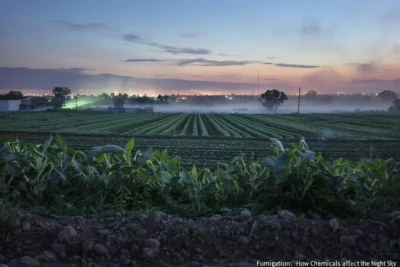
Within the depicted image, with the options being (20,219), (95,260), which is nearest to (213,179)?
(95,260)

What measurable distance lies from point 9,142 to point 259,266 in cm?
251

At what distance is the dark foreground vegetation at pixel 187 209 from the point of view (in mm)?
2627

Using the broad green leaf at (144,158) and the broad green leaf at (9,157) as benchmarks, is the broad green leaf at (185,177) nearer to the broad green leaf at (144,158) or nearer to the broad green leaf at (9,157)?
the broad green leaf at (144,158)

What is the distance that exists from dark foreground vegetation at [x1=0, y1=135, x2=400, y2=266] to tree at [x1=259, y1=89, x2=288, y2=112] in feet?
316

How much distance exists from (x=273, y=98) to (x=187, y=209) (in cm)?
9848

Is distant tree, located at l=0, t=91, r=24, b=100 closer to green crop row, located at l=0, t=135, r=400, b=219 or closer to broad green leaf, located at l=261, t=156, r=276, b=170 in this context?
green crop row, located at l=0, t=135, r=400, b=219

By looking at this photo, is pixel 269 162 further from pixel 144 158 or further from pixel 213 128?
pixel 213 128

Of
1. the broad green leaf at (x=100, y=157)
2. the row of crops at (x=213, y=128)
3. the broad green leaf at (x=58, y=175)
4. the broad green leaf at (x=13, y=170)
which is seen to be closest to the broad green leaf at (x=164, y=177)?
the broad green leaf at (x=100, y=157)

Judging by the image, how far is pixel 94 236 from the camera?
268cm

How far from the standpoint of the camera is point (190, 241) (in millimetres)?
2664

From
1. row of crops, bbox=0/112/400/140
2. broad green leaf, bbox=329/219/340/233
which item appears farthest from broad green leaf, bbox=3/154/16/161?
row of crops, bbox=0/112/400/140

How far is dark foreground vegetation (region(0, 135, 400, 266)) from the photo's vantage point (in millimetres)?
2627

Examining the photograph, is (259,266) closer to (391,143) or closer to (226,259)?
(226,259)

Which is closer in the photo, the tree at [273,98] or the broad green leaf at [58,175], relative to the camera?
the broad green leaf at [58,175]
